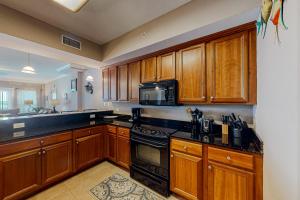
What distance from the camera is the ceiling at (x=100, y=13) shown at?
177 cm

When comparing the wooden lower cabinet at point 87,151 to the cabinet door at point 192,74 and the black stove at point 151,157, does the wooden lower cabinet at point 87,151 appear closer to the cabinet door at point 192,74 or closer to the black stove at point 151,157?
the black stove at point 151,157

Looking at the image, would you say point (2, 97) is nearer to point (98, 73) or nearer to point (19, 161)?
point (98, 73)

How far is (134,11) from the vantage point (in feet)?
6.36

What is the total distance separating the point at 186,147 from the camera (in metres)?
1.74

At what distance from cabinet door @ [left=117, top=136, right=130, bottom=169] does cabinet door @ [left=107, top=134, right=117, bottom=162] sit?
0.30 ft

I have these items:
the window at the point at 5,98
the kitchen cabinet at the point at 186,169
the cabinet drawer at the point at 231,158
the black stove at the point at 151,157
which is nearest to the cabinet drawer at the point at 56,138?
the black stove at the point at 151,157

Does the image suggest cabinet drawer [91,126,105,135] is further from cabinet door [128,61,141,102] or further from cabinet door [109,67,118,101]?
cabinet door [128,61,141,102]

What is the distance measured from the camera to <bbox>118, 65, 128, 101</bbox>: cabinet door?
116 inches

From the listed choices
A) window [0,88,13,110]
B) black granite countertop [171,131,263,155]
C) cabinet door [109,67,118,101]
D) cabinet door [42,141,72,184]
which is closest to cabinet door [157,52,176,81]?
black granite countertop [171,131,263,155]

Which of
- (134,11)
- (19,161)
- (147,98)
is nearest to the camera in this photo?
(19,161)

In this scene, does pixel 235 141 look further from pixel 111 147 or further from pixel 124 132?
pixel 111 147

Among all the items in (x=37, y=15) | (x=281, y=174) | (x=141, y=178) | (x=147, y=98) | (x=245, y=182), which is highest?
(x=37, y=15)

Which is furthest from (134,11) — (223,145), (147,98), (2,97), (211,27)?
(2,97)

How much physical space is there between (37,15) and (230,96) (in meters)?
2.94
